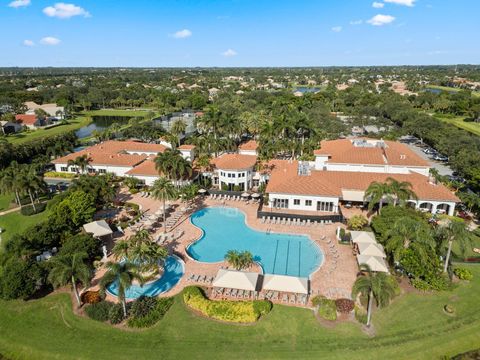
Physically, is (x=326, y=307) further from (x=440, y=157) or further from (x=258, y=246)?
(x=440, y=157)

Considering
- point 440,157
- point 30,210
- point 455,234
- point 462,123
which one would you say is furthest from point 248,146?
point 462,123

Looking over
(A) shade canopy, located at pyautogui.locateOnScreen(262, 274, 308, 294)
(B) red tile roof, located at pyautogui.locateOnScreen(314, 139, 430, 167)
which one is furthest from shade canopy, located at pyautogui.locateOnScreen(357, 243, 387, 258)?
(B) red tile roof, located at pyautogui.locateOnScreen(314, 139, 430, 167)

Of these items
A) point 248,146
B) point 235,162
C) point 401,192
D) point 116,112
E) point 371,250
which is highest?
point 401,192

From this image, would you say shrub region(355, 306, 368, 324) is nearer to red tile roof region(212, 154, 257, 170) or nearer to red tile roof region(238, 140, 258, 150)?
red tile roof region(212, 154, 257, 170)

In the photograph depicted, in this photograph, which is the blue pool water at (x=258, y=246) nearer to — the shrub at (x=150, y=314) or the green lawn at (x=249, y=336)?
the green lawn at (x=249, y=336)

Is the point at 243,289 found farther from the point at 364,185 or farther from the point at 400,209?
the point at 364,185

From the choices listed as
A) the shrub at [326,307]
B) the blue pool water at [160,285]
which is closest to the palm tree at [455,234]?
the shrub at [326,307]
